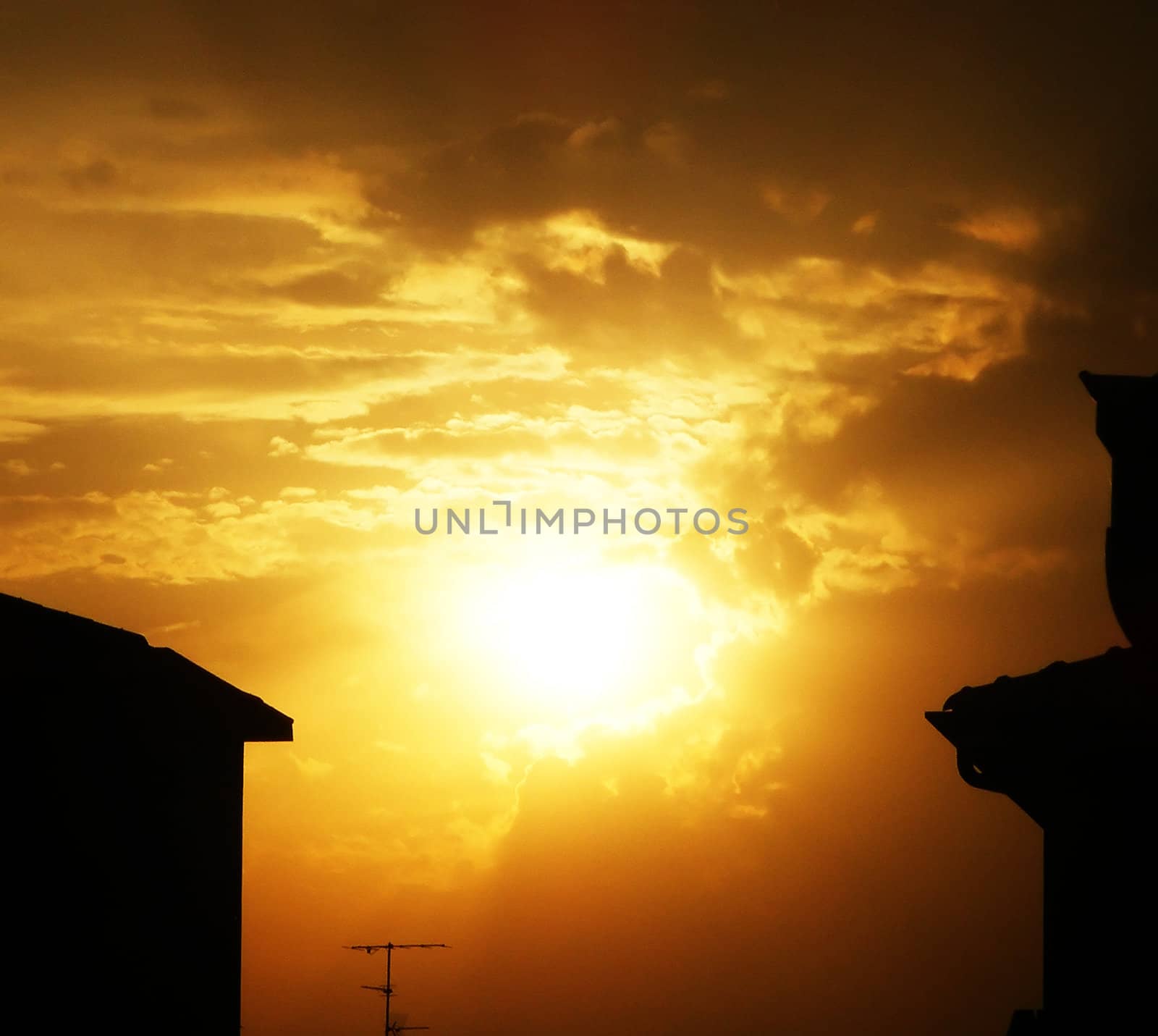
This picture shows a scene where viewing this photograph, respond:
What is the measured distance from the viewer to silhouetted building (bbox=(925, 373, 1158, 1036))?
10.5 metres

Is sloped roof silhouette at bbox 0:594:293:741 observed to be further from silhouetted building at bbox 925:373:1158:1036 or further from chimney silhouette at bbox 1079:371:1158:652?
chimney silhouette at bbox 1079:371:1158:652

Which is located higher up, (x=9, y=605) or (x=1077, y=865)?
(x=9, y=605)

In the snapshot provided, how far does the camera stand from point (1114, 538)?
12.6 metres

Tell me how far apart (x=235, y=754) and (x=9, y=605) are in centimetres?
438

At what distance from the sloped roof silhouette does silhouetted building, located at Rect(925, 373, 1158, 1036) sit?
8806mm

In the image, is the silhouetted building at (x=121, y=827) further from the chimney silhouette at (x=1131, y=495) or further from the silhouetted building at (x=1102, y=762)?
the chimney silhouette at (x=1131, y=495)

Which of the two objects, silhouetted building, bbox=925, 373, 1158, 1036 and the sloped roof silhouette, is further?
the sloped roof silhouette

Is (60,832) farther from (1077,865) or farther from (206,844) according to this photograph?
(1077,865)

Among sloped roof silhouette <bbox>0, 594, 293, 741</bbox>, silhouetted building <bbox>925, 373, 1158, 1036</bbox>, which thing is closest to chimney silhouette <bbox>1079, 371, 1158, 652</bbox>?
silhouetted building <bbox>925, 373, 1158, 1036</bbox>

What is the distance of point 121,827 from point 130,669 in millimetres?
1750

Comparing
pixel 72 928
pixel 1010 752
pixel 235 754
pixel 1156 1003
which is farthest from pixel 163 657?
pixel 1156 1003

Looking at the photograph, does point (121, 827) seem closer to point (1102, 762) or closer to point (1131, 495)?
point (1102, 762)

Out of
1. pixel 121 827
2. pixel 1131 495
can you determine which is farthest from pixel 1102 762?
pixel 121 827

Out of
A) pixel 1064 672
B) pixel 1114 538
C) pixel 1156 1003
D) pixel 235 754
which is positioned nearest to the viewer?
pixel 1156 1003
